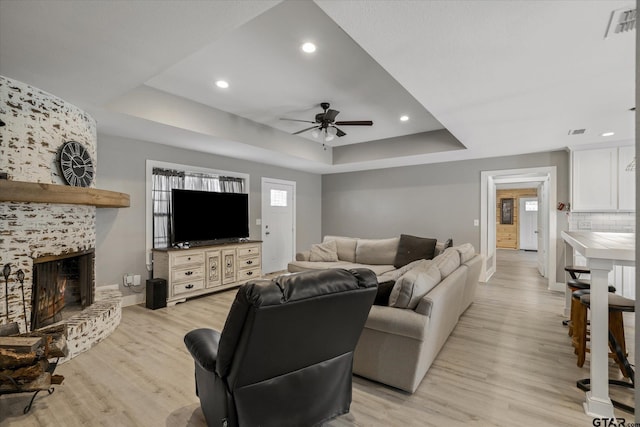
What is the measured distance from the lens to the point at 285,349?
147cm

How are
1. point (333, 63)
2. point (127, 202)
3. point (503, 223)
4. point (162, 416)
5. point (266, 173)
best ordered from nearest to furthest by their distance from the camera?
point (162, 416) → point (333, 63) → point (127, 202) → point (266, 173) → point (503, 223)

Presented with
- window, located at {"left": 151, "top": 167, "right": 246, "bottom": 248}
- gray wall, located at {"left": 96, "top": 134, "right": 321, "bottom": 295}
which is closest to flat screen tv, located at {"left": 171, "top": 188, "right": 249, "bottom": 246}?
window, located at {"left": 151, "top": 167, "right": 246, "bottom": 248}

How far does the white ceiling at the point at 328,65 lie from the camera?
178 centimetres

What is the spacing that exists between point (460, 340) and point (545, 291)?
3.17 m

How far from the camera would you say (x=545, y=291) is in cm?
519

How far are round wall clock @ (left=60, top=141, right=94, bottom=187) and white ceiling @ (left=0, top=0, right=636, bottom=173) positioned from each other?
0.46m

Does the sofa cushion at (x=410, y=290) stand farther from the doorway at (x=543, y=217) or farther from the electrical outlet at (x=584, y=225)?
the electrical outlet at (x=584, y=225)

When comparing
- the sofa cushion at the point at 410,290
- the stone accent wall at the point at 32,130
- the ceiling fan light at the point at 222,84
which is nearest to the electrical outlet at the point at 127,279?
the stone accent wall at the point at 32,130

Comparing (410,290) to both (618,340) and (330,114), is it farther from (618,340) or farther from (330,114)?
(330,114)

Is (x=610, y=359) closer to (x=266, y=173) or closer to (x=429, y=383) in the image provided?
(x=429, y=383)

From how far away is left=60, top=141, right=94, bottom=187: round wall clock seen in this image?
310 centimetres

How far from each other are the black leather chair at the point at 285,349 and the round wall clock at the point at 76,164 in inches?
99.6

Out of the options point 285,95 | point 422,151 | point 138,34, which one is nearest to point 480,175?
point 422,151

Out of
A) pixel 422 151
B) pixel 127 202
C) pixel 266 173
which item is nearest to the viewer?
pixel 127 202
